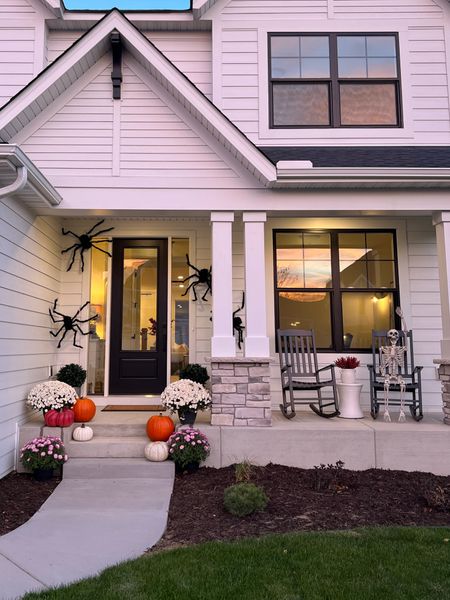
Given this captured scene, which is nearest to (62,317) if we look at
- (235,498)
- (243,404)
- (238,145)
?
(243,404)

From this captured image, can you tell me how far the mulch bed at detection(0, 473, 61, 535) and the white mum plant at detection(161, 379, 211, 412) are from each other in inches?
50.2

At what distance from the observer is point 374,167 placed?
15.8ft

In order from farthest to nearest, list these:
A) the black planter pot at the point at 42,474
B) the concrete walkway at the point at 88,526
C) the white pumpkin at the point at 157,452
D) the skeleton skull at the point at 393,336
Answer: the skeleton skull at the point at 393,336 < the white pumpkin at the point at 157,452 < the black planter pot at the point at 42,474 < the concrete walkway at the point at 88,526

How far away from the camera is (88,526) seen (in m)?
3.23

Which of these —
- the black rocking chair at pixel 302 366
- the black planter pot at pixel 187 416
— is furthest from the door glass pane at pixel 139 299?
the black rocking chair at pixel 302 366

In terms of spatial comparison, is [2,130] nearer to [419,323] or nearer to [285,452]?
[285,452]

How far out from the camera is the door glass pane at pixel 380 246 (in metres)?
6.20

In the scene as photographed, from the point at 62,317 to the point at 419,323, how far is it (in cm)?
478

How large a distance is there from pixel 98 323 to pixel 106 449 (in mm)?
2052

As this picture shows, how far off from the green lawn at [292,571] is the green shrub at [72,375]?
3.15m

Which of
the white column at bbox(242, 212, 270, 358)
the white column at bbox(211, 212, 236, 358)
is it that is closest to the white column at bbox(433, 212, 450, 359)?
the white column at bbox(242, 212, 270, 358)

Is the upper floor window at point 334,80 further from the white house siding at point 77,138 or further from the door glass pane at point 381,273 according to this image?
the white house siding at point 77,138

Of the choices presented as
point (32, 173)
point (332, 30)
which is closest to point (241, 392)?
point (32, 173)

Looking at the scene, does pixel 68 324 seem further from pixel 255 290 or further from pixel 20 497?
pixel 255 290
